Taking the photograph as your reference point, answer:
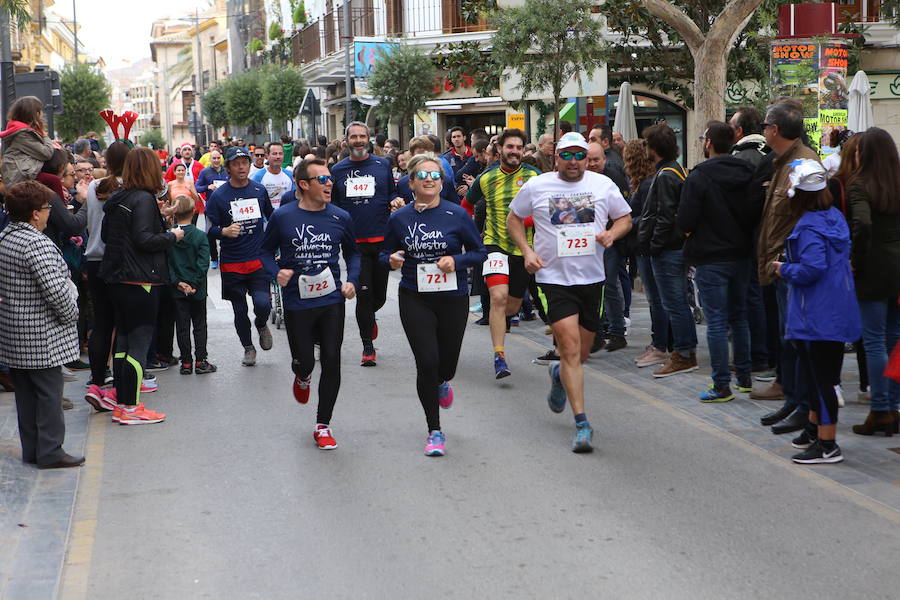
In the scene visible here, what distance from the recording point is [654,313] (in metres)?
10.5

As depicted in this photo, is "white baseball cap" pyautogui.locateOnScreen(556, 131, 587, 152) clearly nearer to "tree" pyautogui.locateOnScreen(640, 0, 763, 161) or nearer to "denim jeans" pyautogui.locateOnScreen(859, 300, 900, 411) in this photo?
"denim jeans" pyautogui.locateOnScreen(859, 300, 900, 411)

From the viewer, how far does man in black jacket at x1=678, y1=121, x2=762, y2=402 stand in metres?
8.59

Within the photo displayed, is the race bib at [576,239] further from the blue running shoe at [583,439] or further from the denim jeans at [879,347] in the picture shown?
the denim jeans at [879,347]

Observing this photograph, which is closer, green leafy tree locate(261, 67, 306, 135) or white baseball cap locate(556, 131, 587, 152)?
white baseball cap locate(556, 131, 587, 152)

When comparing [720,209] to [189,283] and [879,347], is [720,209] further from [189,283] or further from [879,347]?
[189,283]

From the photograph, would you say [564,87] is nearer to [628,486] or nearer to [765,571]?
[628,486]

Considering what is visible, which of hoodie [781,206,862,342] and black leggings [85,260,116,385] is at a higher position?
hoodie [781,206,862,342]

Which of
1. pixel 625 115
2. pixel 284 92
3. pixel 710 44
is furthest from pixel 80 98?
pixel 710 44

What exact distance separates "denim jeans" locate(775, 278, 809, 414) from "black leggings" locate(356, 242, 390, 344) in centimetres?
380

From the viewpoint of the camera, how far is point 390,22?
1339 inches

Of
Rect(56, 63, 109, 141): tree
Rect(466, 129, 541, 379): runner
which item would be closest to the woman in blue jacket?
Rect(466, 129, 541, 379): runner

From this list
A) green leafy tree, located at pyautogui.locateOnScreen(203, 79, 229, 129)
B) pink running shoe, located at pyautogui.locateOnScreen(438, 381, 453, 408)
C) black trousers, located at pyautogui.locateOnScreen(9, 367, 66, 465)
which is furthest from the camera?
green leafy tree, located at pyautogui.locateOnScreen(203, 79, 229, 129)

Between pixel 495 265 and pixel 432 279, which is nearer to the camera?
pixel 432 279

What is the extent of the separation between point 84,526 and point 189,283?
4684mm
